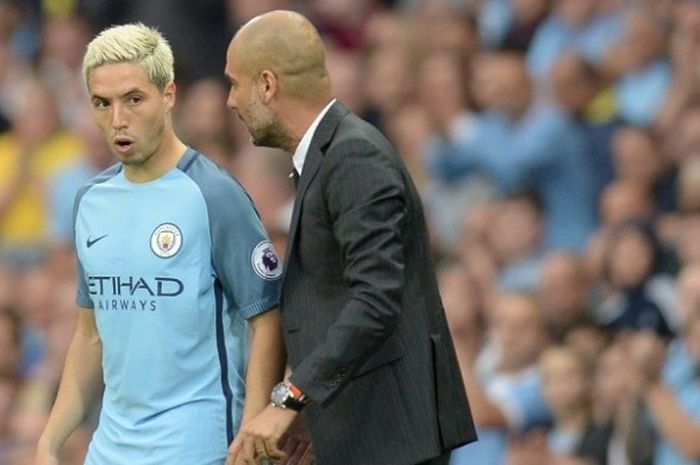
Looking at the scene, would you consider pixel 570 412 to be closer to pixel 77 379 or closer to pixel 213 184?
pixel 77 379

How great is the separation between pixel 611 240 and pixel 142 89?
358 cm

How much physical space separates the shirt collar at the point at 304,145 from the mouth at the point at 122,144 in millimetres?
373

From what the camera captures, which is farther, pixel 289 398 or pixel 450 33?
pixel 450 33

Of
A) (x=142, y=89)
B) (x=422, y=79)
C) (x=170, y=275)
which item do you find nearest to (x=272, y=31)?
(x=142, y=89)

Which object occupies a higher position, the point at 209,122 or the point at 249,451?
the point at 209,122

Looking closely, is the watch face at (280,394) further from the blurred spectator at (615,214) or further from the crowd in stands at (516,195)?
the blurred spectator at (615,214)

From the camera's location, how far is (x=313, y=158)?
4551 millimetres

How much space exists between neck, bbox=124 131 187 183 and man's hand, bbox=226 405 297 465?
635 mm

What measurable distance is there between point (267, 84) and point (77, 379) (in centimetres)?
89

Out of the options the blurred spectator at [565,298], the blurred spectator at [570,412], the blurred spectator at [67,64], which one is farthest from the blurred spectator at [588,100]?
the blurred spectator at [67,64]

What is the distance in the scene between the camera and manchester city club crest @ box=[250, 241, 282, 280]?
15.2 feet

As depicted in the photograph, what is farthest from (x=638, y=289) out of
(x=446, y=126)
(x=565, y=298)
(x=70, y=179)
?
(x=70, y=179)

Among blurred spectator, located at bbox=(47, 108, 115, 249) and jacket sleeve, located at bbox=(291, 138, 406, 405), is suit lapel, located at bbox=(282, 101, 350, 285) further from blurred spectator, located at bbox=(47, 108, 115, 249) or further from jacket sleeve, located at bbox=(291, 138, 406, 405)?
blurred spectator, located at bbox=(47, 108, 115, 249)

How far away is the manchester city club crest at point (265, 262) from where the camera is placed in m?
4.64
